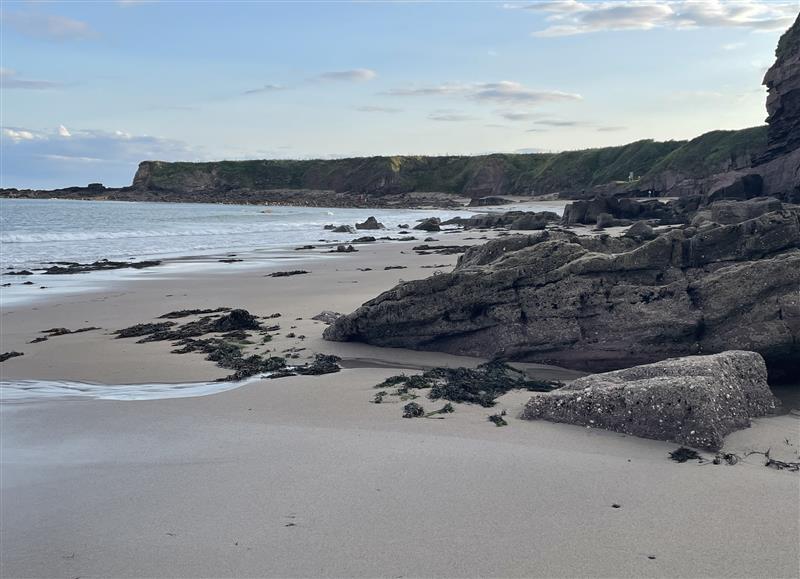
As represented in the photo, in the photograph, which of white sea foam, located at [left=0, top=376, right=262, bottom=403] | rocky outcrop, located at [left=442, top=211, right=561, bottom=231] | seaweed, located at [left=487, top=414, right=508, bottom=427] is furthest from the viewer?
rocky outcrop, located at [left=442, top=211, right=561, bottom=231]

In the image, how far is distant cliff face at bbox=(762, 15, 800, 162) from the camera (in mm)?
36938

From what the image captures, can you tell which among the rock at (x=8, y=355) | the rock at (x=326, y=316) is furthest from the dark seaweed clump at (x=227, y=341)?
the rock at (x=8, y=355)

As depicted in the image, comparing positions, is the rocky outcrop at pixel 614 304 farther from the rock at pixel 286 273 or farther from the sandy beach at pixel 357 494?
the rock at pixel 286 273

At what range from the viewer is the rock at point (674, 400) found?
502cm

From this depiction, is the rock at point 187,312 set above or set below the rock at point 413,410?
above

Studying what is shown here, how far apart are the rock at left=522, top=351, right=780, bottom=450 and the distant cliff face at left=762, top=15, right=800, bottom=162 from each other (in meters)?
35.7

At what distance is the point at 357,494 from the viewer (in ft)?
14.3

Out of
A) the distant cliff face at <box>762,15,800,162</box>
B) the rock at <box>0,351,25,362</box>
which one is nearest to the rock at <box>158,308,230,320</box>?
the rock at <box>0,351,25,362</box>

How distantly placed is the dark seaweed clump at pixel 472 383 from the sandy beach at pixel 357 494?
0.18 meters

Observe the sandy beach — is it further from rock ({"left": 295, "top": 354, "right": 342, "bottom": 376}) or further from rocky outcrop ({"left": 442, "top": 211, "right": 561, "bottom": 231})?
rocky outcrop ({"left": 442, "top": 211, "right": 561, "bottom": 231})

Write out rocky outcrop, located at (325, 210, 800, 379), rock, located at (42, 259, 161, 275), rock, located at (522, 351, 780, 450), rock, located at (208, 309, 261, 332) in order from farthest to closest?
rock, located at (42, 259, 161, 275), rock, located at (208, 309, 261, 332), rocky outcrop, located at (325, 210, 800, 379), rock, located at (522, 351, 780, 450)

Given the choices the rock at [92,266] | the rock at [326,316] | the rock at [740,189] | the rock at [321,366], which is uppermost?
the rock at [740,189]

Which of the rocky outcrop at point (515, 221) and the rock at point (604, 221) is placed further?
the rocky outcrop at point (515, 221)

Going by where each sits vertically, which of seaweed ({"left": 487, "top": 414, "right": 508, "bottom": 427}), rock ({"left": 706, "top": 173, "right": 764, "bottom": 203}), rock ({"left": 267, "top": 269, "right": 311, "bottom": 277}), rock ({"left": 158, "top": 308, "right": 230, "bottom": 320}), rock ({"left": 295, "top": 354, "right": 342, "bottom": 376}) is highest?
rock ({"left": 706, "top": 173, "right": 764, "bottom": 203})
